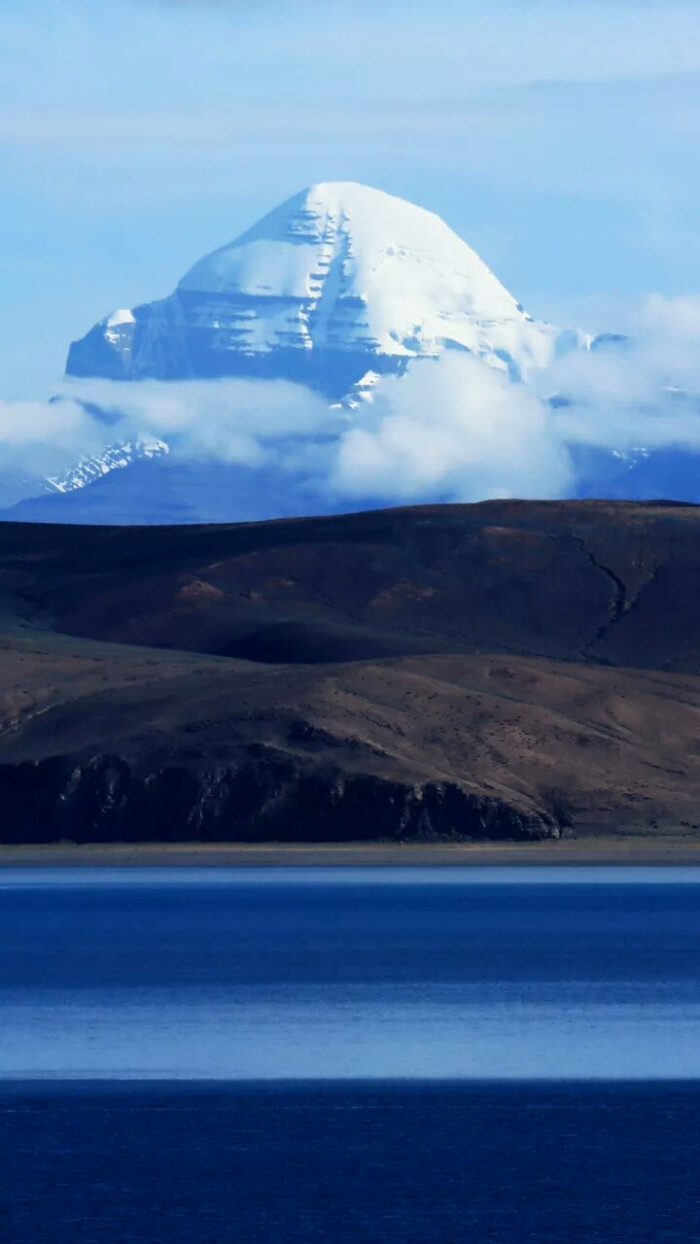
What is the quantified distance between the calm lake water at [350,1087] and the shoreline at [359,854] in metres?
51.0

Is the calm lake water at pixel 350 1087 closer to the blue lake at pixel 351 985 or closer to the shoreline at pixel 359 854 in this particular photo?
the blue lake at pixel 351 985

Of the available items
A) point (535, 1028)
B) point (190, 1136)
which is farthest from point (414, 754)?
point (190, 1136)

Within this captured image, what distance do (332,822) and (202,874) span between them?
886 cm

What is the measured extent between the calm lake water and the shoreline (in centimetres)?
5104

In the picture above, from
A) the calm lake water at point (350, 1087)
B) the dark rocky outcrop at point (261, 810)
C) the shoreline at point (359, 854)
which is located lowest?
the calm lake water at point (350, 1087)

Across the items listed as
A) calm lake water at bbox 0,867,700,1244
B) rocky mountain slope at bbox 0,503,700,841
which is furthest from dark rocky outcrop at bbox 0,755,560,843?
calm lake water at bbox 0,867,700,1244

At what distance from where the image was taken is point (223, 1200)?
32719mm

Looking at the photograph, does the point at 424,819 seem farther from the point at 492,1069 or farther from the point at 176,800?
the point at 492,1069

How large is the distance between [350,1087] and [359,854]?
94.7 metres

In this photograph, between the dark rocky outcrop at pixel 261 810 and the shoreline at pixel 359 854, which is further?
the dark rocky outcrop at pixel 261 810

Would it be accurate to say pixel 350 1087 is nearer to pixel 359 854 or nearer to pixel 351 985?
pixel 351 985

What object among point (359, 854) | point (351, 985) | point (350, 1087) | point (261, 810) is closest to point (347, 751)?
point (261, 810)

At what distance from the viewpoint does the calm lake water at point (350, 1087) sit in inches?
1261

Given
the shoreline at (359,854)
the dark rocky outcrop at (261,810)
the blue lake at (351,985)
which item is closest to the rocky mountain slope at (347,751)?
the dark rocky outcrop at (261,810)
